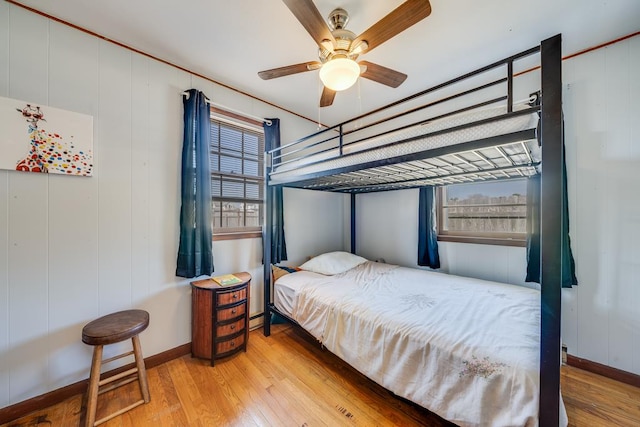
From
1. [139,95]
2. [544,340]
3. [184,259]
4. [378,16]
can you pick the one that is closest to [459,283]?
[544,340]

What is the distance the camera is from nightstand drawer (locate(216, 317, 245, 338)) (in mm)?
2025

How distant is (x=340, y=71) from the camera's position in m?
1.29

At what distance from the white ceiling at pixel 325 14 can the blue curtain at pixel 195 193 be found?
0.46 metres

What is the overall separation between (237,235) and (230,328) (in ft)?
3.03

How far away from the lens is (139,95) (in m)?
1.95

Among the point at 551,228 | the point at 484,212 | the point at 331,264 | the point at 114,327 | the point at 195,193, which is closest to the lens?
the point at 551,228

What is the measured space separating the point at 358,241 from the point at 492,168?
2.15 metres

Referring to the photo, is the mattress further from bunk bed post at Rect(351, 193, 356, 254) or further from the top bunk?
bunk bed post at Rect(351, 193, 356, 254)

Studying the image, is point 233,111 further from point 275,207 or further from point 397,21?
point 397,21

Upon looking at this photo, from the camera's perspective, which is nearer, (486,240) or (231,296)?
(231,296)

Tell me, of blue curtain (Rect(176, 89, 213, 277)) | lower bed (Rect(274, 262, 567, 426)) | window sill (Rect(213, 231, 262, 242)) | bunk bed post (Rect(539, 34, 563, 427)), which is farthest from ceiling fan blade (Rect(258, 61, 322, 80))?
lower bed (Rect(274, 262, 567, 426))

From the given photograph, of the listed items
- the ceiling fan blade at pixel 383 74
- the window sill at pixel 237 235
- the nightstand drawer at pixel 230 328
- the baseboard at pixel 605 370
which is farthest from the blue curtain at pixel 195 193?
the baseboard at pixel 605 370

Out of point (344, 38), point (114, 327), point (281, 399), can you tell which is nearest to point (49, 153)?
point (114, 327)

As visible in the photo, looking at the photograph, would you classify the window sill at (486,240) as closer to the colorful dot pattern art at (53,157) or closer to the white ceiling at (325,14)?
the white ceiling at (325,14)
